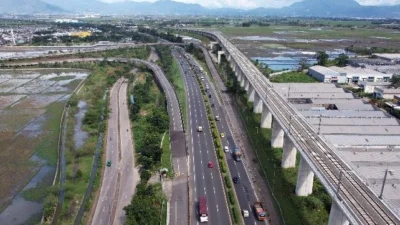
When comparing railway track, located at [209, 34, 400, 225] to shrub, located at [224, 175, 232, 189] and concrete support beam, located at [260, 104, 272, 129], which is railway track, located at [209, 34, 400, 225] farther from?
shrub, located at [224, 175, 232, 189]

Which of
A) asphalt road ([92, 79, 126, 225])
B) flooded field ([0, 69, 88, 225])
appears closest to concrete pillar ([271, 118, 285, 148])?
asphalt road ([92, 79, 126, 225])

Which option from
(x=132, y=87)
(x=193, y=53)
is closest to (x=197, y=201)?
(x=132, y=87)

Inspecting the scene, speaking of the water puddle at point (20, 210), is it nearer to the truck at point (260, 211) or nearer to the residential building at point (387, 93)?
the truck at point (260, 211)

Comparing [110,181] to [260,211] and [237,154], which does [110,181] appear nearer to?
[237,154]

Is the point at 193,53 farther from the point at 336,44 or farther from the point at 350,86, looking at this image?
the point at 336,44

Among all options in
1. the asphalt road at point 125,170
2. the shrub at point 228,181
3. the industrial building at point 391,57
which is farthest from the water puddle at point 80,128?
the industrial building at point 391,57

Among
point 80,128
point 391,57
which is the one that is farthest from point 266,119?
point 391,57
